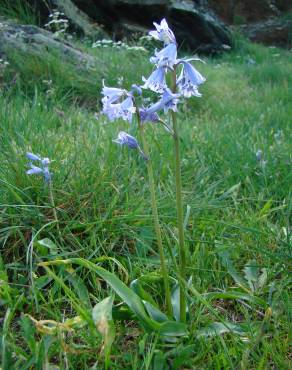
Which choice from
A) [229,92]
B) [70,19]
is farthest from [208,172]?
[70,19]

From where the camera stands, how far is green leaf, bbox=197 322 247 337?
1439mm

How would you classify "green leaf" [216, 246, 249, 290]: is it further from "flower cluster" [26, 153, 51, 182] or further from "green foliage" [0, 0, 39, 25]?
"green foliage" [0, 0, 39, 25]

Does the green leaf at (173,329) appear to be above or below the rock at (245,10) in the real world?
above

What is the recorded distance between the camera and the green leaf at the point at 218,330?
144cm

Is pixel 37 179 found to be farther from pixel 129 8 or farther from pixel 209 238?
pixel 129 8

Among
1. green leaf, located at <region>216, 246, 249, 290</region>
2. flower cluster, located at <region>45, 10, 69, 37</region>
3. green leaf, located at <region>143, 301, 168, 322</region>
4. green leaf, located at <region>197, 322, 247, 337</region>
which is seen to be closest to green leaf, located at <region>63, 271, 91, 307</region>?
green leaf, located at <region>143, 301, 168, 322</region>

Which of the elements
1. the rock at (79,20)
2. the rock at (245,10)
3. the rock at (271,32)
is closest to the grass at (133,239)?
the rock at (79,20)

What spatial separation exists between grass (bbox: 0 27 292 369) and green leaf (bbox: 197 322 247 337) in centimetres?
1

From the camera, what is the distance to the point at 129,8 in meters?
8.47

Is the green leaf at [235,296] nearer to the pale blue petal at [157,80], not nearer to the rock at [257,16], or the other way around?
the pale blue petal at [157,80]

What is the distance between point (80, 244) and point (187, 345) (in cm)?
60

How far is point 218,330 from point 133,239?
1.92 ft

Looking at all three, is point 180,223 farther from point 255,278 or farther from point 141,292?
point 255,278

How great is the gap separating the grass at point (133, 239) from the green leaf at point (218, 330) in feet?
0.05
